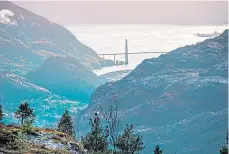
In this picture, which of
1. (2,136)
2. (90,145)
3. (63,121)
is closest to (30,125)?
(2,136)

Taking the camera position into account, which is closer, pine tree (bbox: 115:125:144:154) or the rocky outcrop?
the rocky outcrop

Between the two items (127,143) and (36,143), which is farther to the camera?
(127,143)

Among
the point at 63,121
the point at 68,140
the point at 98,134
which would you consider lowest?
the point at 63,121

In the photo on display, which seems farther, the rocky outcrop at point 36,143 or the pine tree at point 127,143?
the pine tree at point 127,143

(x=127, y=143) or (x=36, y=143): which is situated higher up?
(x=36, y=143)

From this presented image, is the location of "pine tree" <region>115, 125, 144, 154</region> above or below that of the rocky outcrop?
below

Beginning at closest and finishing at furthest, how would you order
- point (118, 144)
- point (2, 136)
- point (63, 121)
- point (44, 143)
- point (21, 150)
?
point (21, 150) < point (2, 136) < point (44, 143) < point (118, 144) < point (63, 121)

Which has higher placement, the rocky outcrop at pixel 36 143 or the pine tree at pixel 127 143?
the rocky outcrop at pixel 36 143

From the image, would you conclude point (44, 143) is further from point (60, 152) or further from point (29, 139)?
point (60, 152)

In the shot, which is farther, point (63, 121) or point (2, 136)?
point (63, 121)

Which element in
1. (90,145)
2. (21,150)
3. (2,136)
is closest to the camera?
(21,150)

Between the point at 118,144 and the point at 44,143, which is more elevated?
the point at 44,143
